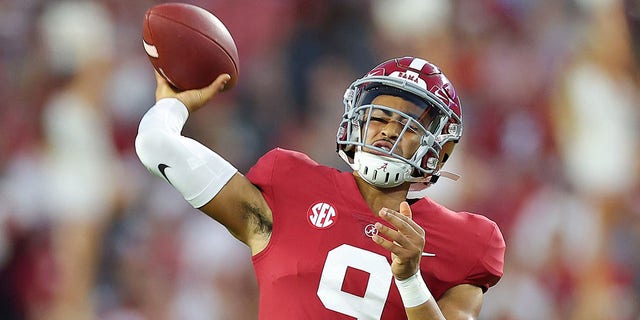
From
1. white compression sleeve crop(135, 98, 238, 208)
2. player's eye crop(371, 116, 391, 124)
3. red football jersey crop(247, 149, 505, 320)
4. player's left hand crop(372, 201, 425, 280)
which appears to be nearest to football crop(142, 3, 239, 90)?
white compression sleeve crop(135, 98, 238, 208)

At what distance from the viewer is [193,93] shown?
7.38 ft

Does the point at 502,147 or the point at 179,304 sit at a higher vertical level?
the point at 502,147

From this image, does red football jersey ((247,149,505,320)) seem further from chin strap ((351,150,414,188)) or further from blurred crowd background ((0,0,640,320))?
blurred crowd background ((0,0,640,320))

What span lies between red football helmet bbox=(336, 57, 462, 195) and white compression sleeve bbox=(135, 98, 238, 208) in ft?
1.00

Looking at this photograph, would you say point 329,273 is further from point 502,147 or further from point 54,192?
point 502,147

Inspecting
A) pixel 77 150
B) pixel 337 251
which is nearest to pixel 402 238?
pixel 337 251

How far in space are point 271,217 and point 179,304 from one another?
203 centimetres

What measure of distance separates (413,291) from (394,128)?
0.42m

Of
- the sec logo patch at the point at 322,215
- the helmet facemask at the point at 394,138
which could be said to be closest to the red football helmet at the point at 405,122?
the helmet facemask at the point at 394,138

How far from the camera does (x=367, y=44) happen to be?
4.76 metres

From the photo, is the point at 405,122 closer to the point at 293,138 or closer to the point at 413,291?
the point at 413,291

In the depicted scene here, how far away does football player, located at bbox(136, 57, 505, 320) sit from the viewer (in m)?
Answer: 2.13

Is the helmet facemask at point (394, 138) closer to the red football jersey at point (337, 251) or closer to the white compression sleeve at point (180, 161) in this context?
the red football jersey at point (337, 251)

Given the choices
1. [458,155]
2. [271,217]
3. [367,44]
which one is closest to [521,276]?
[458,155]
